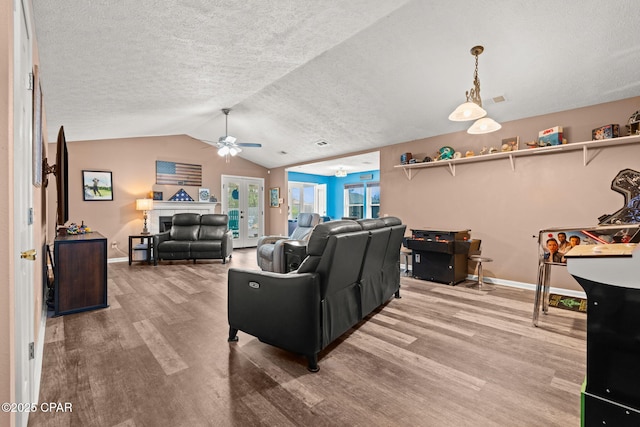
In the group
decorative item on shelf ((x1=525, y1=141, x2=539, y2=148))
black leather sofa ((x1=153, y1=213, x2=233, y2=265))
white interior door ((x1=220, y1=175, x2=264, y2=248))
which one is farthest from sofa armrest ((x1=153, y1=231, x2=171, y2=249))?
decorative item on shelf ((x1=525, y1=141, x2=539, y2=148))

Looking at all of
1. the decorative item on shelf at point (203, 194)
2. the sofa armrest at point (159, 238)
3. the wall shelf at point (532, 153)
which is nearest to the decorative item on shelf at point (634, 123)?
the wall shelf at point (532, 153)

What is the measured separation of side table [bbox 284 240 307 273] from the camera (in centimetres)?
426

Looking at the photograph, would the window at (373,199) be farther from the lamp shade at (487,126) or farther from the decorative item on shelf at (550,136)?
the lamp shade at (487,126)

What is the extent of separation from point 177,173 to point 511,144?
703 centimetres

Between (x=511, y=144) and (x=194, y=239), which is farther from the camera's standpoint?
(x=194, y=239)

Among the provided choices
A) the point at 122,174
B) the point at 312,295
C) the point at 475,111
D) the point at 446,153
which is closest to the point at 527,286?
the point at 446,153

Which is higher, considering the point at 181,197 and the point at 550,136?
the point at 550,136

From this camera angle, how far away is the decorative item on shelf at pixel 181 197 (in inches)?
286

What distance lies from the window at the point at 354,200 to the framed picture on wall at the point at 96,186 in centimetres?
698

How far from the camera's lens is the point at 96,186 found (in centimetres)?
628

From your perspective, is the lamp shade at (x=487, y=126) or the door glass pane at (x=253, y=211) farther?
the door glass pane at (x=253, y=211)

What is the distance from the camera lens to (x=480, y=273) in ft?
14.0

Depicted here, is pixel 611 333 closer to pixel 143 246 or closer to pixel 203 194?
pixel 143 246

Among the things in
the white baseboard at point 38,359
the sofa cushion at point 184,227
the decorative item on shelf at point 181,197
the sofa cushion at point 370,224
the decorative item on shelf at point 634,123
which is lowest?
the white baseboard at point 38,359
